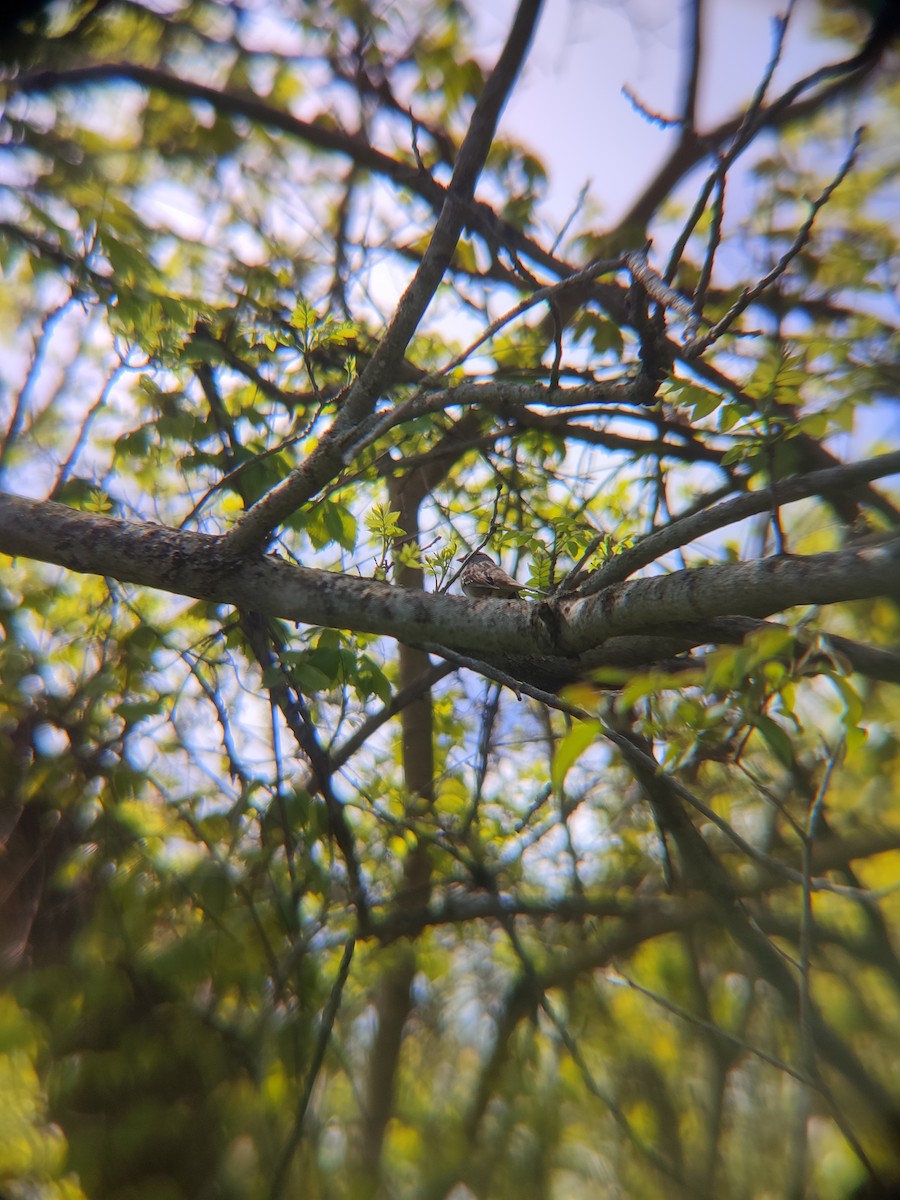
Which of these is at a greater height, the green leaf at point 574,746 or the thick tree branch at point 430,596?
the thick tree branch at point 430,596

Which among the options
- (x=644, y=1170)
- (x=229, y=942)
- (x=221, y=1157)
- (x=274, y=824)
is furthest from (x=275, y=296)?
(x=644, y=1170)

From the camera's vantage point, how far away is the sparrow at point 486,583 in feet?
5.35

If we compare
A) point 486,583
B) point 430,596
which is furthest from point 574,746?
point 486,583

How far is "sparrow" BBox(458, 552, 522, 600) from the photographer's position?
1.63m

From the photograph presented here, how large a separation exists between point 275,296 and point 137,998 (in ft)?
7.48

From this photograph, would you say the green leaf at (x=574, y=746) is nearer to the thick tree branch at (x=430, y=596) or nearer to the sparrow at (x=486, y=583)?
the thick tree branch at (x=430, y=596)

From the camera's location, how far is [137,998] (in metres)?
1.88

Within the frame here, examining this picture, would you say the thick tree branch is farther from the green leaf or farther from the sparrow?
the green leaf

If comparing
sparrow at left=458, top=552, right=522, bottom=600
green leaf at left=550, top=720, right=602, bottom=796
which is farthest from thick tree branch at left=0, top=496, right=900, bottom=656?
green leaf at left=550, top=720, right=602, bottom=796

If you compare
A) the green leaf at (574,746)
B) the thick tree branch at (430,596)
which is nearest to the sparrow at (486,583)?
the thick tree branch at (430,596)

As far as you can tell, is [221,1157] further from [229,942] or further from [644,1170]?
[644,1170]

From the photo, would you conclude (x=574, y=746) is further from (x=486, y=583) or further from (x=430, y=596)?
(x=486, y=583)

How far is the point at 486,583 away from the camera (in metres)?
1.65

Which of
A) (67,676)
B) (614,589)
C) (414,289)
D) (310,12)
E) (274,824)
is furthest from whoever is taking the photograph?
(67,676)
